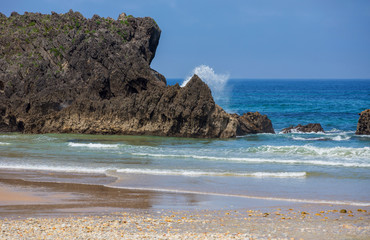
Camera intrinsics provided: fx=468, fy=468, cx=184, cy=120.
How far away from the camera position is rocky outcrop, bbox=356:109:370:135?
26.6m

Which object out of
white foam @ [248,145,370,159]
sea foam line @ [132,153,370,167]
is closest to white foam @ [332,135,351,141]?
white foam @ [248,145,370,159]

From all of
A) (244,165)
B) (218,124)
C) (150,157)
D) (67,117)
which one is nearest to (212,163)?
(244,165)

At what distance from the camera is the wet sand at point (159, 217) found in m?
8.64

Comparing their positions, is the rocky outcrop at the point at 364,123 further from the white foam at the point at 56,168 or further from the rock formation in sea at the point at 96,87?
the white foam at the point at 56,168

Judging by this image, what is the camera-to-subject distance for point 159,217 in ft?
32.7

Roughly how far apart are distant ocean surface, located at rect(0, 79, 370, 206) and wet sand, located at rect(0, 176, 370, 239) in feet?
3.40

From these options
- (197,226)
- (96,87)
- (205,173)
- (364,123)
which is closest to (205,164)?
(205,173)

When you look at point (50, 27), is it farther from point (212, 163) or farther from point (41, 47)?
point (212, 163)

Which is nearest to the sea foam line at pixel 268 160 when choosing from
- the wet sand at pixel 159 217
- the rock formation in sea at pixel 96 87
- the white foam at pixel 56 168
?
the white foam at pixel 56 168

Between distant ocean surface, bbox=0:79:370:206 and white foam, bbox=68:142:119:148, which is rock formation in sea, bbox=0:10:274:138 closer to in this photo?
distant ocean surface, bbox=0:79:370:206

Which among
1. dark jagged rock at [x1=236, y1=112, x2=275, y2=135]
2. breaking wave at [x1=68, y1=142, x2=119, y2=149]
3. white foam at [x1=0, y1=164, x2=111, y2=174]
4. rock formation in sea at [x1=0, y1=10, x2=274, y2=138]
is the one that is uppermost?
rock formation in sea at [x1=0, y1=10, x2=274, y2=138]

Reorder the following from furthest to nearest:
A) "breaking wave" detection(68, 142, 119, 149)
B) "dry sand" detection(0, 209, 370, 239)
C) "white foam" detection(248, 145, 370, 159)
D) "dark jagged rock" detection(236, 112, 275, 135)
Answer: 1. "dark jagged rock" detection(236, 112, 275, 135)
2. "breaking wave" detection(68, 142, 119, 149)
3. "white foam" detection(248, 145, 370, 159)
4. "dry sand" detection(0, 209, 370, 239)

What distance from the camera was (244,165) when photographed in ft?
57.7

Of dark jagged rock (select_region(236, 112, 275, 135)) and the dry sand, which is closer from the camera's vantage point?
the dry sand
